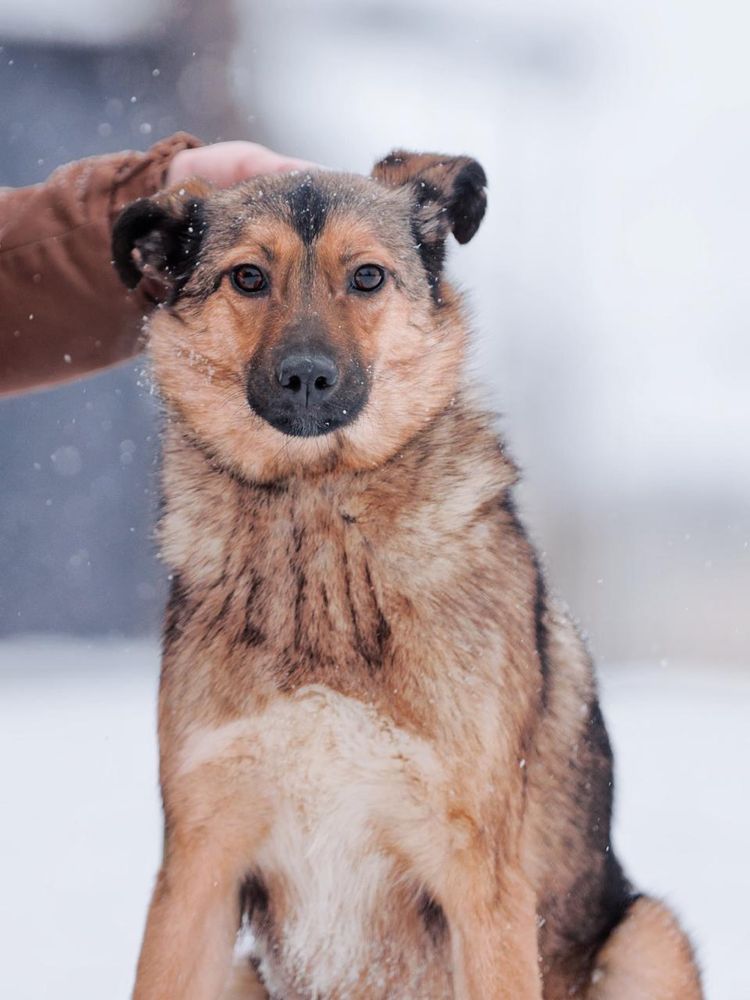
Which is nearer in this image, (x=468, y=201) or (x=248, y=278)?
(x=248, y=278)

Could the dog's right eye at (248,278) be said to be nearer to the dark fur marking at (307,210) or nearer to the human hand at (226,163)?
the dark fur marking at (307,210)

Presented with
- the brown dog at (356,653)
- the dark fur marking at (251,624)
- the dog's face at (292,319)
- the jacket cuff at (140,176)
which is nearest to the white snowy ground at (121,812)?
the brown dog at (356,653)

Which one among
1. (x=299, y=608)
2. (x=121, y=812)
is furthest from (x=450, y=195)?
(x=121, y=812)

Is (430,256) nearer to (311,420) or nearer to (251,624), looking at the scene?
(311,420)

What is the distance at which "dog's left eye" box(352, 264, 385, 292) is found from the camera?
2.29 metres

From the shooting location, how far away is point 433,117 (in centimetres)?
845

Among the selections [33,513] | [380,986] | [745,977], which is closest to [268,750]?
[380,986]

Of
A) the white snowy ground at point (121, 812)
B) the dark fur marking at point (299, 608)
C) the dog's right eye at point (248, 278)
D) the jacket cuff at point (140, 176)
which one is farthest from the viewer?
the white snowy ground at point (121, 812)

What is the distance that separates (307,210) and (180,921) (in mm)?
1440

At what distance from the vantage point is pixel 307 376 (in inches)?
81.9

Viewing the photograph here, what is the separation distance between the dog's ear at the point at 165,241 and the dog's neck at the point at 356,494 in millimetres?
331

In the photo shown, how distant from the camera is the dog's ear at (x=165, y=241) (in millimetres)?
2303

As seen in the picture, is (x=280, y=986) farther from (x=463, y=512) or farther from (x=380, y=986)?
(x=463, y=512)

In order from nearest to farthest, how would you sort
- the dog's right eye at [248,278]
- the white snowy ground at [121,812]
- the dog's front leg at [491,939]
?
the dog's front leg at [491,939] < the dog's right eye at [248,278] < the white snowy ground at [121,812]
